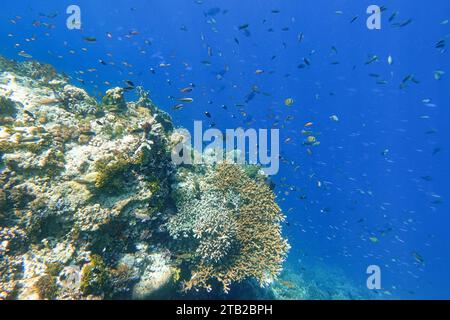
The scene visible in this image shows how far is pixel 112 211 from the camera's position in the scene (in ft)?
21.1

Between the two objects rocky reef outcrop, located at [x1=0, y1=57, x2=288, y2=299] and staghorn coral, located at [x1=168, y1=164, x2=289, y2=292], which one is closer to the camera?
rocky reef outcrop, located at [x1=0, y1=57, x2=288, y2=299]

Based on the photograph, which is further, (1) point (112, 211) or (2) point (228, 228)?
(2) point (228, 228)

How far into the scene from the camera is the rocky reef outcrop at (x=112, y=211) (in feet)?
19.5

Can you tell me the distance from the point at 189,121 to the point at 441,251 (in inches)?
3411

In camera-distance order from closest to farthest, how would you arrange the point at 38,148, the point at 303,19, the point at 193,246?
the point at 38,148 → the point at 193,246 → the point at 303,19

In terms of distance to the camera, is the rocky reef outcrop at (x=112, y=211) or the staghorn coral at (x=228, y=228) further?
the staghorn coral at (x=228, y=228)

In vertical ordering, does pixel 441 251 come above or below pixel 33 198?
below

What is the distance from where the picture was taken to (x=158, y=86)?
105 m

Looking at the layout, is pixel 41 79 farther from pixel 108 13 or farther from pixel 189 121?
pixel 108 13

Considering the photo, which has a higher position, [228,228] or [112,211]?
[112,211]

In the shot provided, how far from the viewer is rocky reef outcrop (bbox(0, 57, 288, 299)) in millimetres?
5938

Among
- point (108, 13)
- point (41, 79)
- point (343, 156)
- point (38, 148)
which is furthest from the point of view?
point (108, 13)

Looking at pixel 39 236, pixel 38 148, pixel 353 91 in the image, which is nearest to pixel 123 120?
pixel 38 148

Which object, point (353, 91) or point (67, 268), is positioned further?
point (353, 91)
